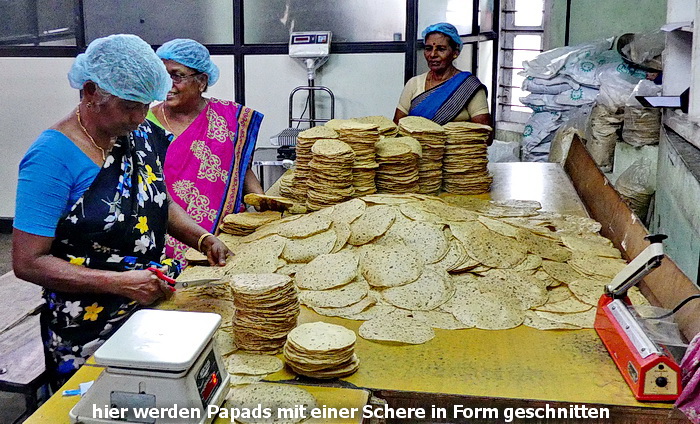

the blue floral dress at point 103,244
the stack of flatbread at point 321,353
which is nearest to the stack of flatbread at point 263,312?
the stack of flatbread at point 321,353

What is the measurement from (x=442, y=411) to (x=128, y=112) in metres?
1.25

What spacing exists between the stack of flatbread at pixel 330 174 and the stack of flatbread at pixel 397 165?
21 cm

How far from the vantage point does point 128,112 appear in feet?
6.82

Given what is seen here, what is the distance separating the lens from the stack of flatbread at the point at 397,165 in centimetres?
336

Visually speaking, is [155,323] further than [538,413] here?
No

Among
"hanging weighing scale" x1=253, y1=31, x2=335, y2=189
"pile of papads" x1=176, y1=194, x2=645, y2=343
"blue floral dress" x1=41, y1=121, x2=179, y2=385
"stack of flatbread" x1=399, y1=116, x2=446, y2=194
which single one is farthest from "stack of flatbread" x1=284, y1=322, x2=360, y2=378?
"hanging weighing scale" x1=253, y1=31, x2=335, y2=189

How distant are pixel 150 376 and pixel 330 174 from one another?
1.87 metres

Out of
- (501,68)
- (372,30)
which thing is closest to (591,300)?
(372,30)

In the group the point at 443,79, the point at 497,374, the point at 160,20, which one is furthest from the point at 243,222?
the point at 160,20

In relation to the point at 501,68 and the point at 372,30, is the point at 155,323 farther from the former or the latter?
the point at 501,68

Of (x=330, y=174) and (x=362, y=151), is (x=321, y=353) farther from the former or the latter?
(x=362, y=151)

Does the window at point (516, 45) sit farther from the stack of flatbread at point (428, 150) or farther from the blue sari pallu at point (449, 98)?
the stack of flatbread at point (428, 150)

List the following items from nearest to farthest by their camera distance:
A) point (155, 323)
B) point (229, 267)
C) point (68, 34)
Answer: point (155, 323), point (229, 267), point (68, 34)

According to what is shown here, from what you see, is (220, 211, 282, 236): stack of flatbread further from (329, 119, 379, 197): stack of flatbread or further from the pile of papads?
(329, 119, 379, 197): stack of flatbread
